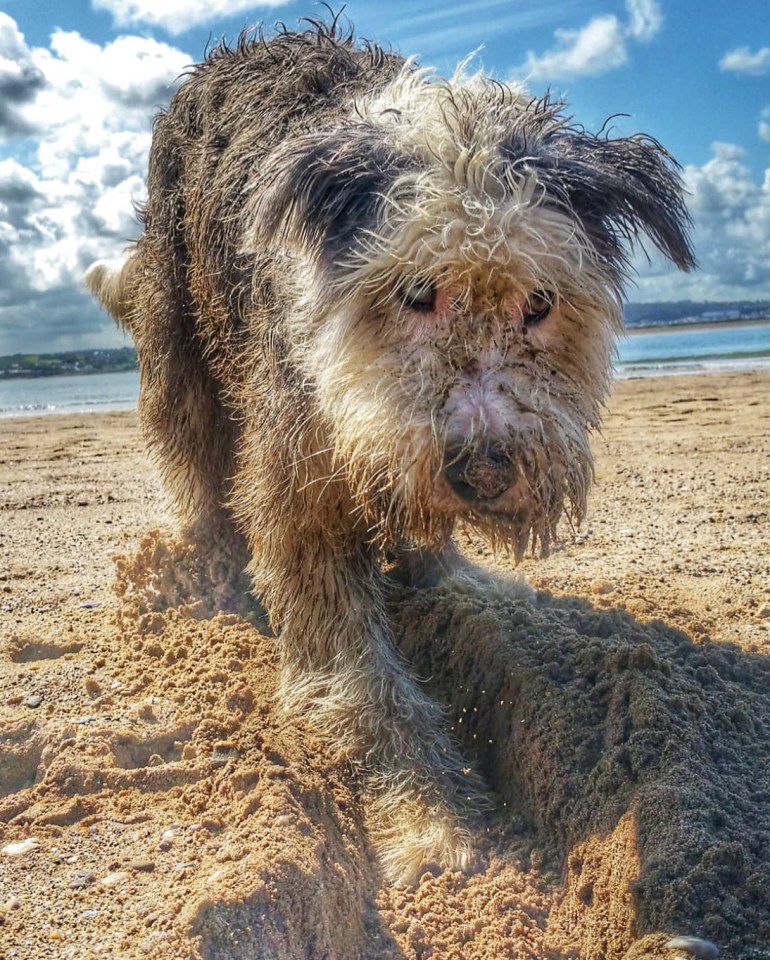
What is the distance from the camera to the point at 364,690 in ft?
11.3

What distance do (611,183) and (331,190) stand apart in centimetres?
87

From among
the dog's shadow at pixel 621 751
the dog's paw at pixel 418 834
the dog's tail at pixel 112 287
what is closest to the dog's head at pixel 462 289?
the dog's shadow at pixel 621 751

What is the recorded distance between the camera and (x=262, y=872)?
97.2 inches

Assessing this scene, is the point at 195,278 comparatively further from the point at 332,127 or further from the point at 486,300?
the point at 486,300

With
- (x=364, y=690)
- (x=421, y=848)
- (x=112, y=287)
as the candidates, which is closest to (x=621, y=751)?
(x=421, y=848)

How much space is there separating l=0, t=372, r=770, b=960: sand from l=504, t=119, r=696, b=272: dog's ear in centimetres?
104

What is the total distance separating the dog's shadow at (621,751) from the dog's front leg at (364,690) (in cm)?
21

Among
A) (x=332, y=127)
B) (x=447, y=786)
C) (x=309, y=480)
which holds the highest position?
(x=332, y=127)

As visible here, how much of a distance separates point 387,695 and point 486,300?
1.59m

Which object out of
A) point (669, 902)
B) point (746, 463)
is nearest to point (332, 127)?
point (669, 902)

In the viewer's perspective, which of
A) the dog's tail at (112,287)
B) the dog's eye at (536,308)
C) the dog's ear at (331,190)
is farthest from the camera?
the dog's tail at (112,287)

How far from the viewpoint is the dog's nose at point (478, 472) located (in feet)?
7.79

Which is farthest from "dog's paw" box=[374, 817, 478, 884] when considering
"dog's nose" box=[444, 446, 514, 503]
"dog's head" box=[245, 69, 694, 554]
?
"dog's nose" box=[444, 446, 514, 503]

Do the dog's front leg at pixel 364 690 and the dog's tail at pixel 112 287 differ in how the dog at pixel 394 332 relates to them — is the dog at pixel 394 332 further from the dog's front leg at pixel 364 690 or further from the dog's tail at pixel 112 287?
the dog's tail at pixel 112 287
